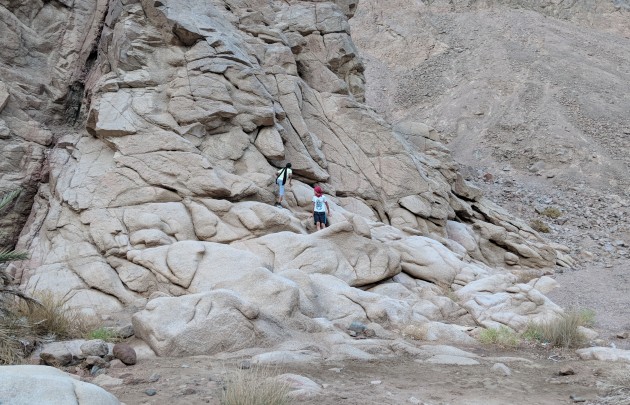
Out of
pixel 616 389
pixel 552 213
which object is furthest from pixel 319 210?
pixel 552 213

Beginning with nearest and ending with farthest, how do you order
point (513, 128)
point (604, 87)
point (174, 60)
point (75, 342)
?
point (75, 342) → point (174, 60) → point (513, 128) → point (604, 87)

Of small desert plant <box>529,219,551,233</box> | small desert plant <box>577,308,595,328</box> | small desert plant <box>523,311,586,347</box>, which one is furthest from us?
small desert plant <box>529,219,551,233</box>

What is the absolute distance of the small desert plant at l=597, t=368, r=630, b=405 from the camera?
708 centimetres

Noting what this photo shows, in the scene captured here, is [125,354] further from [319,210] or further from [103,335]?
[319,210]

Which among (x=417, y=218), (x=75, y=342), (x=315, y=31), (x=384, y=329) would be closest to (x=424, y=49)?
(x=315, y=31)

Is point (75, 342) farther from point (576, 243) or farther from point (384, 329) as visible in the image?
point (576, 243)

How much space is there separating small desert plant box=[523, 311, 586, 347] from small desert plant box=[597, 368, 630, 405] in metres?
2.62

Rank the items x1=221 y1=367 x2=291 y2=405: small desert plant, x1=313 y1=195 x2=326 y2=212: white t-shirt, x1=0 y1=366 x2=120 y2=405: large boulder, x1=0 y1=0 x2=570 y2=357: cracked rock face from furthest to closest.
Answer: x1=313 y1=195 x2=326 y2=212: white t-shirt < x1=0 y1=0 x2=570 y2=357: cracked rock face < x1=221 y1=367 x2=291 y2=405: small desert plant < x1=0 y1=366 x2=120 y2=405: large boulder

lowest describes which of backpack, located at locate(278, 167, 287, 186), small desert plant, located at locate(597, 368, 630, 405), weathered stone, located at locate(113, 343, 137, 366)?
backpack, located at locate(278, 167, 287, 186)

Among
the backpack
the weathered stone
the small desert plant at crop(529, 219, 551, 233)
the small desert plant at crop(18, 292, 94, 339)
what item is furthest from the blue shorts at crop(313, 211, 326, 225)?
the small desert plant at crop(529, 219, 551, 233)

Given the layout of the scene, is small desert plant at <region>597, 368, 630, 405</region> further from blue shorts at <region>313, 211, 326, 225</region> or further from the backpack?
the backpack

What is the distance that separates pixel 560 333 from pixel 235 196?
895 cm

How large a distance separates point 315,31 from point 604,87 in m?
32.2

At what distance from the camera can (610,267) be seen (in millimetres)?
21734
